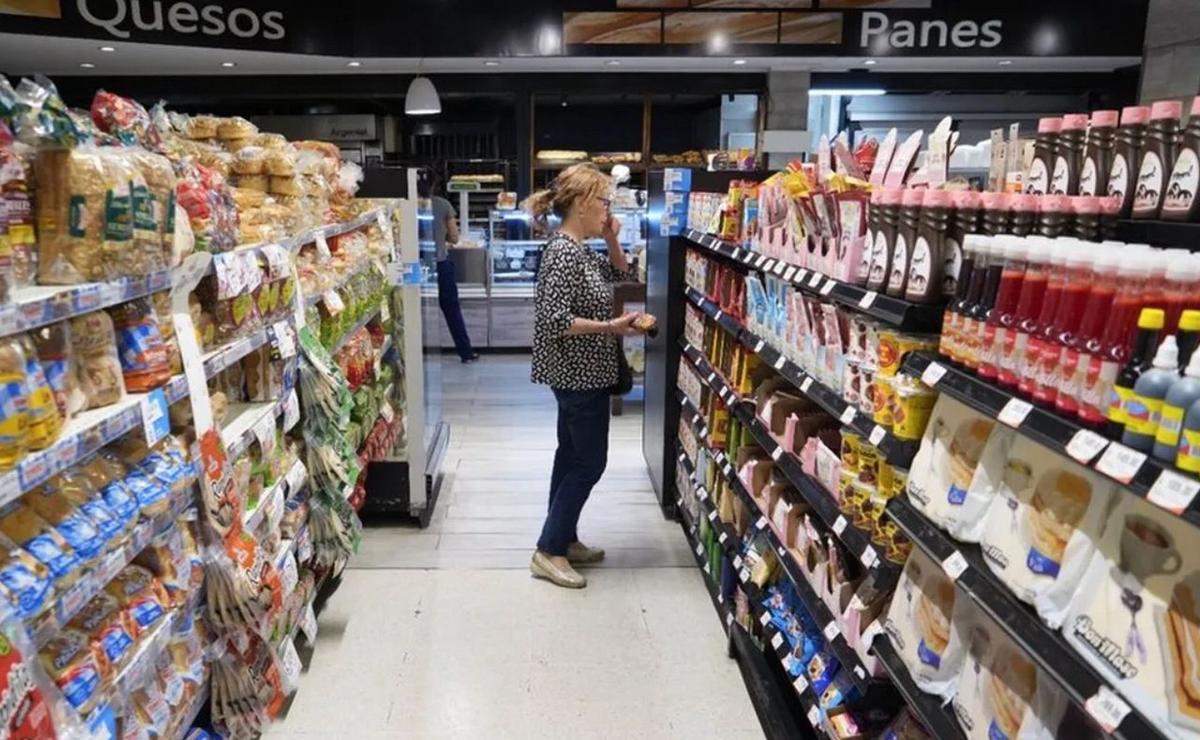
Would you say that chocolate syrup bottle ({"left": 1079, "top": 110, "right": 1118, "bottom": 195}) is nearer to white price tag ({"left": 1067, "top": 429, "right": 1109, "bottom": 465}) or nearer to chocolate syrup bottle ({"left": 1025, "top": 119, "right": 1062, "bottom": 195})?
chocolate syrup bottle ({"left": 1025, "top": 119, "right": 1062, "bottom": 195})

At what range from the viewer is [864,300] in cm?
187

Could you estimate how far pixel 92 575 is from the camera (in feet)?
5.37

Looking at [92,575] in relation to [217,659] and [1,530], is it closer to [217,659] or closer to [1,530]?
[1,530]

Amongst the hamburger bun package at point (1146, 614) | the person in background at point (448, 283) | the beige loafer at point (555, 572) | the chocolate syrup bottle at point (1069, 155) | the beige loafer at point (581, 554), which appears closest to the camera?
the hamburger bun package at point (1146, 614)

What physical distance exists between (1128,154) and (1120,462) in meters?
0.68

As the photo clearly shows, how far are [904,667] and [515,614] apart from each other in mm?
2061

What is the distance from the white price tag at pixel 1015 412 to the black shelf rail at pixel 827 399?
0.44 meters

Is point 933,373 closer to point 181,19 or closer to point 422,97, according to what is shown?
point 181,19

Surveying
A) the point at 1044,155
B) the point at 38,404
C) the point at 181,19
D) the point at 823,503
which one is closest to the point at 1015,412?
the point at 1044,155

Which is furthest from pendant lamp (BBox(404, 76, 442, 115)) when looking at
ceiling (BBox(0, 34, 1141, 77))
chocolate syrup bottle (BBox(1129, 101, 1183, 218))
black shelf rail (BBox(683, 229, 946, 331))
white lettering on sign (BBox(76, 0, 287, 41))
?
chocolate syrup bottle (BBox(1129, 101, 1183, 218))

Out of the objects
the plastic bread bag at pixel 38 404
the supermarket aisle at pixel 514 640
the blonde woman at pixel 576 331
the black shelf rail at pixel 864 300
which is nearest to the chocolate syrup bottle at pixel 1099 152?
the black shelf rail at pixel 864 300

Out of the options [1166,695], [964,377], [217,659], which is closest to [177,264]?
[217,659]

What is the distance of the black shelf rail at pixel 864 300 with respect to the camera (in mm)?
1692

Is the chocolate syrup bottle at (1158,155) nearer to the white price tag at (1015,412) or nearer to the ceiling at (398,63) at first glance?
the white price tag at (1015,412)
